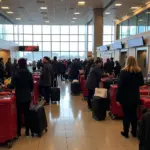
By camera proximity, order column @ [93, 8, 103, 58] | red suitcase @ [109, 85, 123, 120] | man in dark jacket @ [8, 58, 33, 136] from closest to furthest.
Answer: man in dark jacket @ [8, 58, 33, 136] → red suitcase @ [109, 85, 123, 120] → column @ [93, 8, 103, 58]

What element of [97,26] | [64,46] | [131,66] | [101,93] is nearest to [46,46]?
[64,46]

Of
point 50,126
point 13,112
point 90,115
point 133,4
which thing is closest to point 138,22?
point 133,4

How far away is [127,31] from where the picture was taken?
19141 mm

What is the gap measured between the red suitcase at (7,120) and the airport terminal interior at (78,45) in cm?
18

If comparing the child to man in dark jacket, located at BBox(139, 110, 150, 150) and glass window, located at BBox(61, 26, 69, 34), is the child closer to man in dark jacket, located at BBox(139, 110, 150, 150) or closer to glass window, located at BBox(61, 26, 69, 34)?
man in dark jacket, located at BBox(139, 110, 150, 150)

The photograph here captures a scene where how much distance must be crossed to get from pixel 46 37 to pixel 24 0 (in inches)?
584

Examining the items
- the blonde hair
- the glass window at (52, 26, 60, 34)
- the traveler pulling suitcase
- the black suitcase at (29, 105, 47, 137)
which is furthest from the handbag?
the glass window at (52, 26, 60, 34)

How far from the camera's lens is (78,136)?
4.98m

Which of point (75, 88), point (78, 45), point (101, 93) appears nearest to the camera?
point (101, 93)

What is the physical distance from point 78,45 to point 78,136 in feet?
79.4

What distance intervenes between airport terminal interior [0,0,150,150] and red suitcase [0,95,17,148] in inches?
7.0

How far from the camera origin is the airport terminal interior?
4742 mm

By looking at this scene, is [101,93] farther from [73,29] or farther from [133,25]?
[73,29]

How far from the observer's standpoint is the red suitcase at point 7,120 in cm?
427
